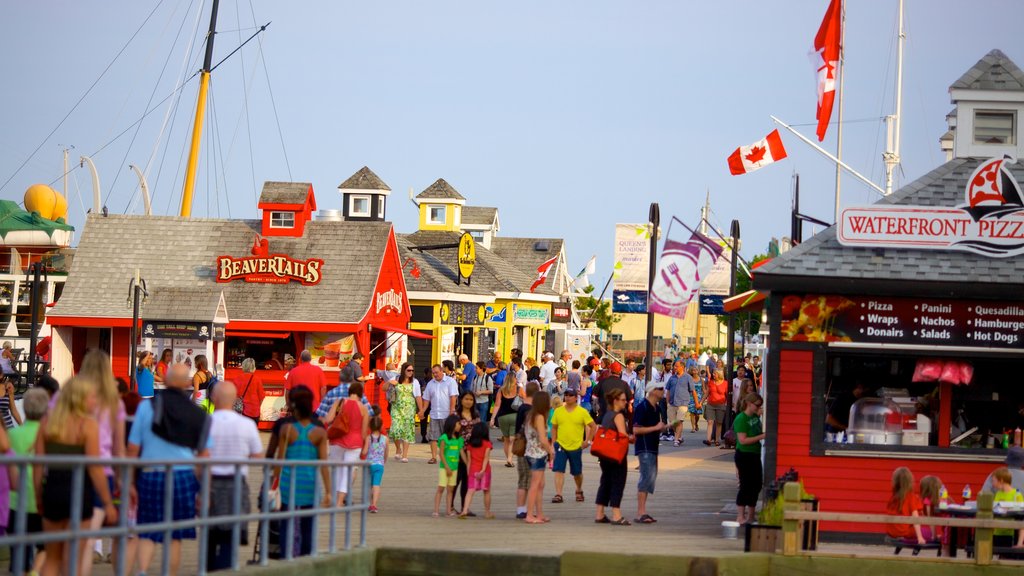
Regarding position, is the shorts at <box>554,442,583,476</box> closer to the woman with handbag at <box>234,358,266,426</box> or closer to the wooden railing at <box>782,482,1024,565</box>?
the wooden railing at <box>782,482,1024,565</box>

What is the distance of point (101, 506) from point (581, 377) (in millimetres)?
23733

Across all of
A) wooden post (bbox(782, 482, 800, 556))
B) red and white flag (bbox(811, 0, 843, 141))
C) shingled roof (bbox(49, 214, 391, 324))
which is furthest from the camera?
shingled roof (bbox(49, 214, 391, 324))

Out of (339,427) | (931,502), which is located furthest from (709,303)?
(339,427)

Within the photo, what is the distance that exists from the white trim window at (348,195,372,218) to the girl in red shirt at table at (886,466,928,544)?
116 ft

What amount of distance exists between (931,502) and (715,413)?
16931mm

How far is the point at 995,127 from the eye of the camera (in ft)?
61.9

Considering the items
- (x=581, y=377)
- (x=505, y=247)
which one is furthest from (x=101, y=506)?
(x=505, y=247)

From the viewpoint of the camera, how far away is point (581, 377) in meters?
32.8

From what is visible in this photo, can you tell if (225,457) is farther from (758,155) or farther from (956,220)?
(758,155)

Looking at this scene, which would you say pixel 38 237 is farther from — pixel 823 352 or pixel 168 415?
pixel 168 415

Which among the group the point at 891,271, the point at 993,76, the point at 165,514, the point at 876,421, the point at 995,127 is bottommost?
→ the point at 165,514

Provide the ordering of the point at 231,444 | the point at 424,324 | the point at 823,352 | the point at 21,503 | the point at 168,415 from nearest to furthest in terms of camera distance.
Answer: the point at 21,503, the point at 168,415, the point at 231,444, the point at 823,352, the point at 424,324

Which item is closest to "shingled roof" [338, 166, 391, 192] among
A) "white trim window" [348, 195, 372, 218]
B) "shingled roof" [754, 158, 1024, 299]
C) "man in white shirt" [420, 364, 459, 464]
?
"white trim window" [348, 195, 372, 218]

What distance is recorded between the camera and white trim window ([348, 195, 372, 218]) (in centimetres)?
4894
